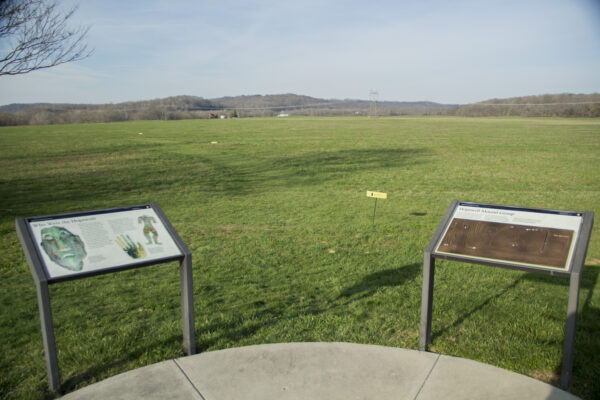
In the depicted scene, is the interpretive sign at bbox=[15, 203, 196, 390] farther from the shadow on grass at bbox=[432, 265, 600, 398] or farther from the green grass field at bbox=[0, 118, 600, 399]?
the shadow on grass at bbox=[432, 265, 600, 398]

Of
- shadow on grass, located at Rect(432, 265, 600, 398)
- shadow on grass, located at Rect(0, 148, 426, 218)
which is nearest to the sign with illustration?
shadow on grass, located at Rect(432, 265, 600, 398)

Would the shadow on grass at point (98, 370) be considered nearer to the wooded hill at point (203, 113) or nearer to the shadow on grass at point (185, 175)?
the shadow on grass at point (185, 175)

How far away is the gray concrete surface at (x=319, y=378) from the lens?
3.05 metres

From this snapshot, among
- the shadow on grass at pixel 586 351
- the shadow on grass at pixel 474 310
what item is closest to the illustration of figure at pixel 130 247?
the shadow on grass at pixel 474 310

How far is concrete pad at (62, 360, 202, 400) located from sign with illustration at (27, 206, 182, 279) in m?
0.79

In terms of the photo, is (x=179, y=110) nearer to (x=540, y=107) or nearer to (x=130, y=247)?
(x=540, y=107)

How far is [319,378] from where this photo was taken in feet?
10.6

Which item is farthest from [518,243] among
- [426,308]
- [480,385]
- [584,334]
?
[584,334]

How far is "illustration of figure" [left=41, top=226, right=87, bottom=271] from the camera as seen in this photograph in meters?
3.15

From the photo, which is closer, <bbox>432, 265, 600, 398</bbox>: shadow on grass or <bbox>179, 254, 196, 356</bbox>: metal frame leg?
<bbox>432, 265, 600, 398</bbox>: shadow on grass

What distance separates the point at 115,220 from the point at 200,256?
10.5 feet

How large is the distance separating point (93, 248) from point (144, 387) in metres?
1.03

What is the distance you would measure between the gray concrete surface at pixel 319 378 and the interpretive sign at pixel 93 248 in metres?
0.40

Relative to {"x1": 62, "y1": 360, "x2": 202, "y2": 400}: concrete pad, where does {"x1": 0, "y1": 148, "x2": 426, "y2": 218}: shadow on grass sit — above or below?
above
